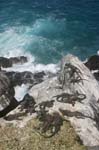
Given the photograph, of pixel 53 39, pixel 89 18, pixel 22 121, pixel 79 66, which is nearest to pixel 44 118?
pixel 22 121

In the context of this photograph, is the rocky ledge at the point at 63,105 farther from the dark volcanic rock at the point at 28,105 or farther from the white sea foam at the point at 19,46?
the white sea foam at the point at 19,46

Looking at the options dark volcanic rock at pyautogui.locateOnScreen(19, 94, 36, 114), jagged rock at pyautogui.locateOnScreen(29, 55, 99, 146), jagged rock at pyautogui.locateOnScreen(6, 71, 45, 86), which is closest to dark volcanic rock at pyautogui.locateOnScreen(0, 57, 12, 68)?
jagged rock at pyautogui.locateOnScreen(6, 71, 45, 86)

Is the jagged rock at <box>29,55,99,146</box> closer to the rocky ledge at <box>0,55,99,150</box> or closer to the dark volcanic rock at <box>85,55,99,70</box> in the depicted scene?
the rocky ledge at <box>0,55,99,150</box>

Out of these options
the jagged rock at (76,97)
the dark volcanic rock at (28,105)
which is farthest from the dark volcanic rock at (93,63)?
the dark volcanic rock at (28,105)

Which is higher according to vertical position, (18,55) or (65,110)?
(65,110)

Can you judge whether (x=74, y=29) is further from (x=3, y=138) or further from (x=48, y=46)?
(x=3, y=138)

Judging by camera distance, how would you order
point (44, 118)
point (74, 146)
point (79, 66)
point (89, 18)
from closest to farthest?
point (74, 146), point (44, 118), point (79, 66), point (89, 18)

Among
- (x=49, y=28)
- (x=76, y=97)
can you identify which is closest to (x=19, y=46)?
(x=49, y=28)
